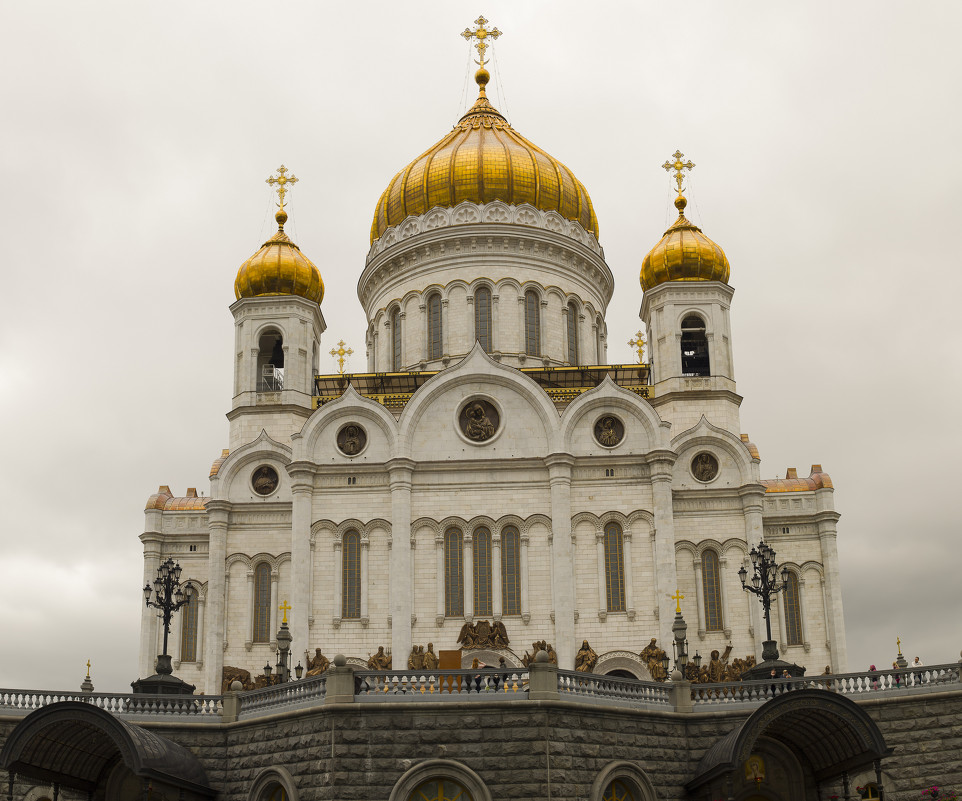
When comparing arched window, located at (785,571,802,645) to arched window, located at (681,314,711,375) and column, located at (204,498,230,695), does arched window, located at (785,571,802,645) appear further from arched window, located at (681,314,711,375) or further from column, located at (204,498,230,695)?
column, located at (204,498,230,695)

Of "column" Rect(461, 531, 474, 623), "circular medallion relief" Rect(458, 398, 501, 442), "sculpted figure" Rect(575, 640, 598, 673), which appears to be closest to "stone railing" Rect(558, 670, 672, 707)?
"sculpted figure" Rect(575, 640, 598, 673)

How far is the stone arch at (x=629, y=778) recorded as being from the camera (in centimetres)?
2219

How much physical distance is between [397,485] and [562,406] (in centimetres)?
625

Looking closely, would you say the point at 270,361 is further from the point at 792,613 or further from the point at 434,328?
the point at 792,613

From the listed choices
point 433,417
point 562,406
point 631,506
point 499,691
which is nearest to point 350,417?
point 433,417

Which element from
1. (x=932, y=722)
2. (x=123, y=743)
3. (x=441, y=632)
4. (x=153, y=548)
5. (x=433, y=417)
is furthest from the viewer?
(x=153, y=548)

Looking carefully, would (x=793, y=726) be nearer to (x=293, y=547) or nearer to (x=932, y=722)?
(x=932, y=722)

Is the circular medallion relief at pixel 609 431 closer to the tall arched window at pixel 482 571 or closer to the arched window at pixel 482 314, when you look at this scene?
the tall arched window at pixel 482 571

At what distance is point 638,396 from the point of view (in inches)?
1532

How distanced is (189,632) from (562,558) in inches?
517

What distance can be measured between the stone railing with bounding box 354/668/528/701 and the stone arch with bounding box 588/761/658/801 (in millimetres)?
2026

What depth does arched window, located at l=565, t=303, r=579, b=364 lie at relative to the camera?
46094 mm

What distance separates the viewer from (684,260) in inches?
1703

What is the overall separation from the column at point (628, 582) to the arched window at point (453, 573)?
502 cm
